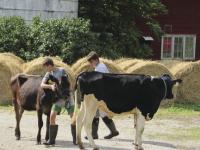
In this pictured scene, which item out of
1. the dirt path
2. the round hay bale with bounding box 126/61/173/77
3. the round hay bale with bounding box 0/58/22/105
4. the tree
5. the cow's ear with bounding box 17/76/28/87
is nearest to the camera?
the dirt path

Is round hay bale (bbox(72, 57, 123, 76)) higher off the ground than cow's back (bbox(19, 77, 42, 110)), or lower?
lower

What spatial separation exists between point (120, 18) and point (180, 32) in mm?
8023

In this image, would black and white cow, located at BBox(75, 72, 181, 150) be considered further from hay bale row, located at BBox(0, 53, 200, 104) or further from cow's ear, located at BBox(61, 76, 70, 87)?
hay bale row, located at BBox(0, 53, 200, 104)

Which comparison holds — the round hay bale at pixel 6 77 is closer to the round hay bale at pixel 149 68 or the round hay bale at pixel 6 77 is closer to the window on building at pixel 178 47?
the round hay bale at pixel 149 68

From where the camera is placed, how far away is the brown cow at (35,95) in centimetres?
1231

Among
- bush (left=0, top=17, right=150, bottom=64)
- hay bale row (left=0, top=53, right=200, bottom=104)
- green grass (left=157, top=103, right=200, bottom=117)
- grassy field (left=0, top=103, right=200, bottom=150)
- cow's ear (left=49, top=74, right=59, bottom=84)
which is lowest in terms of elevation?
green grass (left=157, top=103, right=200, bottom=117)

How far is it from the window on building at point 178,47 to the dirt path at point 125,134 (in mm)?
17433

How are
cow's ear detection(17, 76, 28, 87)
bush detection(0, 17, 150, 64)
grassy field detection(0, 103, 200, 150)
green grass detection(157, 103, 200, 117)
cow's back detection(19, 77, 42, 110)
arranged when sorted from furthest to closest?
bush detection(0, 17, 150, 64) < green grass detection(157, 103, 200, 117) < cow's ear detection(17, 76, 28, 87) < grassy field detection(0, 103, 200, 150) < cow's back detection(19, 77, 42, 110)

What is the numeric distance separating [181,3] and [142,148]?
76.9ft

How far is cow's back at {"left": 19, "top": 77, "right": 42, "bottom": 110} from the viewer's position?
1290 cm

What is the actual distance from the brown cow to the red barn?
21.4m

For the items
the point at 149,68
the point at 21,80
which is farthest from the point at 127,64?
the point at 21,80

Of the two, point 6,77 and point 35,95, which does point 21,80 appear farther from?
point 6,77

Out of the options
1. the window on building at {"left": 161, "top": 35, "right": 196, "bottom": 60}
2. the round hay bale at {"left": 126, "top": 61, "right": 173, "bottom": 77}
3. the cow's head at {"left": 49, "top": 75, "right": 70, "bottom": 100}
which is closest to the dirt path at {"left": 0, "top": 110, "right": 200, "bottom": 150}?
the cow's head at {"left": 49, "top": 75, "right": 70, "bottom": 100}
